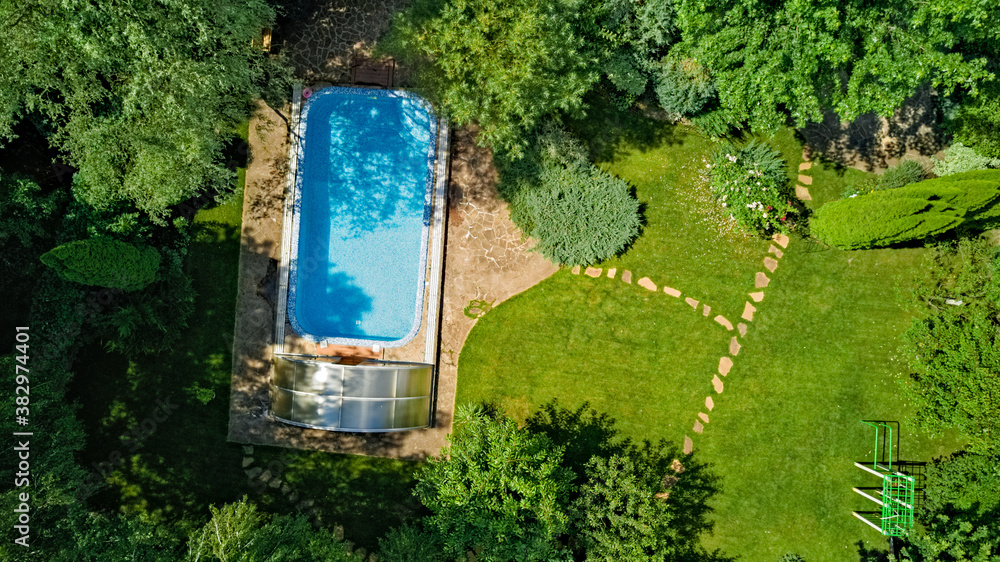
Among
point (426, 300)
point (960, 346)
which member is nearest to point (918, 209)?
point (960, 346)

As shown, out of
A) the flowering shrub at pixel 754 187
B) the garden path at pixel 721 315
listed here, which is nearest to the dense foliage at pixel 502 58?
the flowering shrub at pixel 754 187

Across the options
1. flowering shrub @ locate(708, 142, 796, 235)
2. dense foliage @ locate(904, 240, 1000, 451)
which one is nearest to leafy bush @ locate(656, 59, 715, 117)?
flowering shrub @ locate(708, 142, 796, 235)

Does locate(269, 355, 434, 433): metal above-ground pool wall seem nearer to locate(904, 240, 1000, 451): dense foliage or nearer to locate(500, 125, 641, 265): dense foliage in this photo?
locate(500, 125, 641, 265): dense foliage

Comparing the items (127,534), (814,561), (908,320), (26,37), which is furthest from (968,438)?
(26,37)

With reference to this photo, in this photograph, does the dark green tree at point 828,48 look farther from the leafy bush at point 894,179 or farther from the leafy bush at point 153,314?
the leafy bush at point 153,314

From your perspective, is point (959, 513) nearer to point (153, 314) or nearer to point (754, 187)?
point (754, 187)
